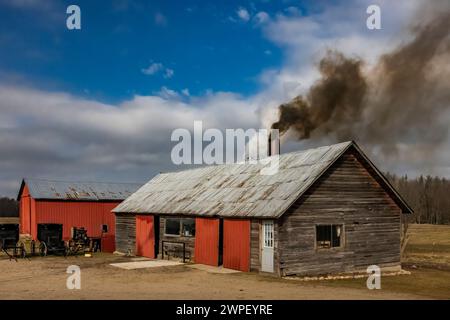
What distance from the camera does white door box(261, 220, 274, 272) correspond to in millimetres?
21828

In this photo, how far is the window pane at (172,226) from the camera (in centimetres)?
2838

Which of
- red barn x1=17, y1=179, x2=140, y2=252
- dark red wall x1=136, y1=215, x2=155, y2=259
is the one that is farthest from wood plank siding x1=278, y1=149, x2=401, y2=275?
red barn x1=17, y1=179, x2=140, y2=252

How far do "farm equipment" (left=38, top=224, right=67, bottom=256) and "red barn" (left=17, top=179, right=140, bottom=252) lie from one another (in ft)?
46.8

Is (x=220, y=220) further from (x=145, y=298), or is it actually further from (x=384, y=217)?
(x=145, y=298)

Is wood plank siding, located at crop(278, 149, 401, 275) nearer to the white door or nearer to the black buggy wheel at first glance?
the white door

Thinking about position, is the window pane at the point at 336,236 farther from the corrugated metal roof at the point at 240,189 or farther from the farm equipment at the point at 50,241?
the farm equipment at the point at 50,241

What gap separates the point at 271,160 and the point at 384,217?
21.7 ft

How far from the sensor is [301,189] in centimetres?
2186

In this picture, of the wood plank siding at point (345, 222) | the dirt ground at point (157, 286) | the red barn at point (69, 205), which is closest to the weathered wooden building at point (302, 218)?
the wood plank siding at point (345, 222)

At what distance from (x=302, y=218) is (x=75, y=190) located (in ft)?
107

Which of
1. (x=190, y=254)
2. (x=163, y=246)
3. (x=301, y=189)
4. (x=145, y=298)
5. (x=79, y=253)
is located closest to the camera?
(x=145, y=298)

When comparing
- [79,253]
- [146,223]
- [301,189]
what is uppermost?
[301,189]
